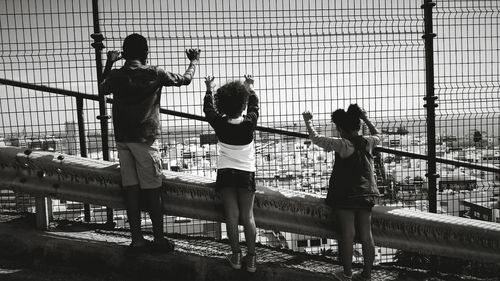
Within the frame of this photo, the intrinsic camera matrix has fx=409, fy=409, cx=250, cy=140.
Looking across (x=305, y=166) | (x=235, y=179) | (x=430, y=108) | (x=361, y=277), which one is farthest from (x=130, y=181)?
(x=430, y=108)

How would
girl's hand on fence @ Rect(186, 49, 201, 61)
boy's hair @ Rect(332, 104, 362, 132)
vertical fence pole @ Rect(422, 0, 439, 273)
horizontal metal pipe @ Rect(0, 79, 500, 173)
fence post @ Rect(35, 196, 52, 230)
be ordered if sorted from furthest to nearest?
horizontal metal pipe @ Rect(0, 79, 500, 173), vertical fence pole @ Rect(422, 0, 439, 273), fence post @ Rect(35, 196, 52, 230), girl's hand on fence @ Rect(186, 49, 201, 61), boy's hair @ Rect(332, 104, 362, 132)

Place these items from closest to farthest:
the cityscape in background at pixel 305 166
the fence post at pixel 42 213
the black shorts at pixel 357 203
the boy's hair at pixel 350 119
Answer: the black shorts at pixel 357 203 → the boy's hair at pixel 350 119 → the fence post at pixel 42 213 → the cityscape in background at pixel 305 166

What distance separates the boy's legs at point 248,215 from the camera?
3471 millimetres

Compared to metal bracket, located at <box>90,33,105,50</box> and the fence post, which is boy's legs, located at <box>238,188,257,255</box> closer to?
the fence post

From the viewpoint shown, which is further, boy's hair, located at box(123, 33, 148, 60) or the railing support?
the railing support

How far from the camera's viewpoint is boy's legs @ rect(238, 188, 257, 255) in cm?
347

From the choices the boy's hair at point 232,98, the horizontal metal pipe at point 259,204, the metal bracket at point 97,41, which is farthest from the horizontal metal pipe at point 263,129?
Result: the boy's hair at point 232,98

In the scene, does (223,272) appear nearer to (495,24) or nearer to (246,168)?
(246,168)

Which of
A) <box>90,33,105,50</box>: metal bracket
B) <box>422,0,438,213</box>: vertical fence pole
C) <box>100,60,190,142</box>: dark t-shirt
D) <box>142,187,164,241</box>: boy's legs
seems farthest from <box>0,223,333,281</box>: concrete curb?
<box>90,33,105,50</box>: metal bracket

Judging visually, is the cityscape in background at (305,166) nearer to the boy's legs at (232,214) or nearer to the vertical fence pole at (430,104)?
the vertical fence pole at (430,104)

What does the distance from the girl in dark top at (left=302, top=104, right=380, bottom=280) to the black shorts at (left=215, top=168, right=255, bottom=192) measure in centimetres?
70

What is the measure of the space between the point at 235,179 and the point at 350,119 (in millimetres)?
1166

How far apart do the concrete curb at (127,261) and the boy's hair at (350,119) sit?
1373mm

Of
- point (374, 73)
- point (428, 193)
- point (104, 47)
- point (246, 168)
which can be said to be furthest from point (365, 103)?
point (104, 47)
